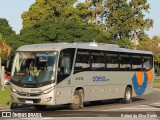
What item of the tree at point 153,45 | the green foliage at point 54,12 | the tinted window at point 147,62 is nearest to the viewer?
the tinted window at point 147,62

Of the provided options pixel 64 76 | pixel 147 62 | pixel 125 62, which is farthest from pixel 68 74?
pixel 147 62

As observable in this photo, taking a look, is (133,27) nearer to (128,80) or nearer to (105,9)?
(105,9)

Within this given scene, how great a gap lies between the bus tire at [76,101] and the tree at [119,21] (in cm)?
6657

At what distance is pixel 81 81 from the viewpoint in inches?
836

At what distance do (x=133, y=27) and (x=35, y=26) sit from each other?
20.8 meters

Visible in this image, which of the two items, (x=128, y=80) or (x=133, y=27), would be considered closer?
(x=128, y=80)

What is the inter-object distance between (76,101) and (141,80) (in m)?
7.95

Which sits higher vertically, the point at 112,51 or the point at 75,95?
the point at 112,51

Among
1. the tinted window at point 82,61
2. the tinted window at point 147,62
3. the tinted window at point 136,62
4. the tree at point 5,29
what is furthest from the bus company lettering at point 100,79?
the tree at point 5,29

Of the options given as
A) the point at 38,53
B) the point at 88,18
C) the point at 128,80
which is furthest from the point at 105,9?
the point at 38,53

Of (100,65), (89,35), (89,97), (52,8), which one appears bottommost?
(89,97)

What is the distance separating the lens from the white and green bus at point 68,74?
1914cm

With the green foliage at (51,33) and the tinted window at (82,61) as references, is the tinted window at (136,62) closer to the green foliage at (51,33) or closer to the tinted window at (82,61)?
the tinted window at (82,61)

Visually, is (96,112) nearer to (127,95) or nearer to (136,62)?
(127,95)
